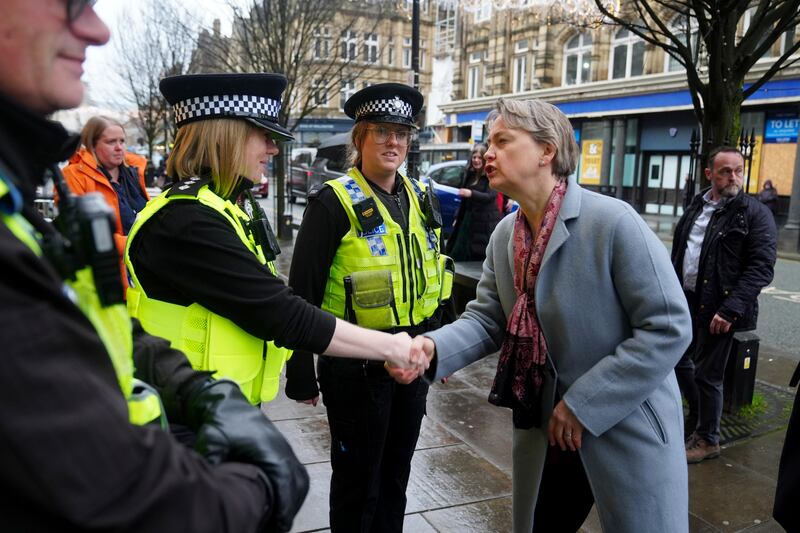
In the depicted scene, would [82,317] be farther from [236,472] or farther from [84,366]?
[236,472]

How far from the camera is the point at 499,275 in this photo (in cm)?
252

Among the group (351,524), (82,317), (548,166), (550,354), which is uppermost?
(548,166)

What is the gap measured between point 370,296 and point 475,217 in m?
5.05

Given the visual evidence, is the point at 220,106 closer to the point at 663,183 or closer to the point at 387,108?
the point at 387,108

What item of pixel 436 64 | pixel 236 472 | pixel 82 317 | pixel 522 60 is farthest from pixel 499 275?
pixel 436 64

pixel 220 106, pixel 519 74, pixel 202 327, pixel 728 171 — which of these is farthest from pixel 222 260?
pixel 519 74

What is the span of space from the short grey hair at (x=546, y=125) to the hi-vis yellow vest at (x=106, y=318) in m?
1.62

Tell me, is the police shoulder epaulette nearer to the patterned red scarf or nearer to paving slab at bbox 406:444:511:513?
the patterned red scarf

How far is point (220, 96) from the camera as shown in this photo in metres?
2.06

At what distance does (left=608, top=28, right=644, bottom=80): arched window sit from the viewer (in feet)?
77.8

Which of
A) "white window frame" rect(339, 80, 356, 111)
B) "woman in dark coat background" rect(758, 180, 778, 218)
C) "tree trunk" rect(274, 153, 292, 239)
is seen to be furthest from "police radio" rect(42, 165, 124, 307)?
"woman in dark coat background" rect(758, 180, 778, 218)

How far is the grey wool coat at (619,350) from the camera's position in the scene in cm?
203

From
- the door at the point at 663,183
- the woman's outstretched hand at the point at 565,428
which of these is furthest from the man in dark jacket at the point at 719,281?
the door at the point at 663,183

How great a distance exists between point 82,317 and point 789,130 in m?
22.7
